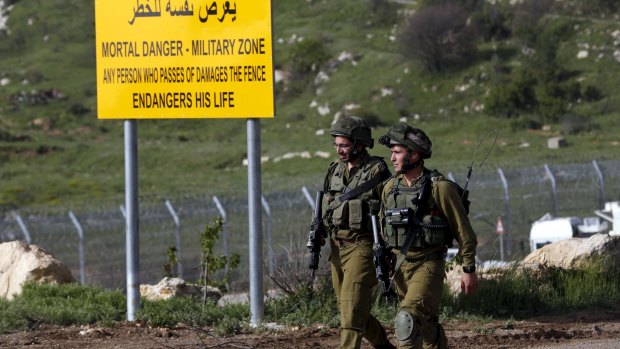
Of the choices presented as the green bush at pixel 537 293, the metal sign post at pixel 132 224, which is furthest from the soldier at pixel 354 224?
the metal sign post at pixel 132 224

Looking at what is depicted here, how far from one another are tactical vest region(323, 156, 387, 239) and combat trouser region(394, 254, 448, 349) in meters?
0.67

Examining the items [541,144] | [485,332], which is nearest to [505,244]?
[485,332]

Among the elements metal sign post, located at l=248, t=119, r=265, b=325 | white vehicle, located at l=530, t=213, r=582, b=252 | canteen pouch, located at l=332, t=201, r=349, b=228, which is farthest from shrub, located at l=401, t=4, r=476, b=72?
canteen pouch, located at l=332, t=201, r=349, b=228

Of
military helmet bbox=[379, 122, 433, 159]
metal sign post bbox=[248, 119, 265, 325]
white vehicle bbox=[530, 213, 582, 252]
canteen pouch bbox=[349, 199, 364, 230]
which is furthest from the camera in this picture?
white vehicle bbox=[530, 213, 582, 252]

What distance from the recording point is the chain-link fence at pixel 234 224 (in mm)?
19203

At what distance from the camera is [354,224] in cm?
866

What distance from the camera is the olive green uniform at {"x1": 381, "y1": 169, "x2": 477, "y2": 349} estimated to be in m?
7.80

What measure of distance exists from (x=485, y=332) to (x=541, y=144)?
115ft

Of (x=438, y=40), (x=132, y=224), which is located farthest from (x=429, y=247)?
(x=438, y=40)

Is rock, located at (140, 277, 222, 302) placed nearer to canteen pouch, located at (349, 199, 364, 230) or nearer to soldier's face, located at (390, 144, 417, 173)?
canteen pouch, located at (349, 199, 364, 230)

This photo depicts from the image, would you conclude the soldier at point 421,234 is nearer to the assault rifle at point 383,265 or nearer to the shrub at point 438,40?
the assault rifle at point 383,265

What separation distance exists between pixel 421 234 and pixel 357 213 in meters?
0.81

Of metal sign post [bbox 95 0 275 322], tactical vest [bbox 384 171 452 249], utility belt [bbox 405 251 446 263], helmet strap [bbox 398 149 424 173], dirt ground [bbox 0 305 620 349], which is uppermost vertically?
metal sign post [bbox 95 0 275 322]

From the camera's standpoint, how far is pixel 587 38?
192 feet
